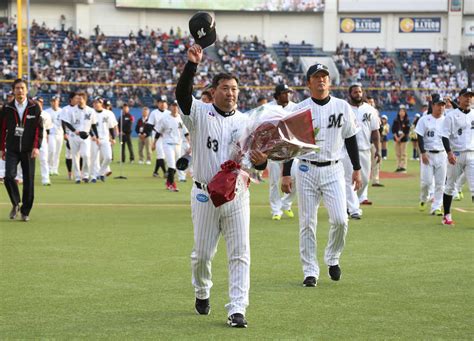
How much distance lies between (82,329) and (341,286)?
3.21 m

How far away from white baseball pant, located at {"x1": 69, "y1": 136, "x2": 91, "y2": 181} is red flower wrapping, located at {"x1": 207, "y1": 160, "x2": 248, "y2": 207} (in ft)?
53.8

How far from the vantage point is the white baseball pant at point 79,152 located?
75.9ft

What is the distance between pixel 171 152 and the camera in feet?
71.5

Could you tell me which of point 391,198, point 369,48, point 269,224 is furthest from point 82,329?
point 369,48

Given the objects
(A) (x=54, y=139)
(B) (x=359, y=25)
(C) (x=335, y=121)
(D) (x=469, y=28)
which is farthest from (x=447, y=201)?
(D) (x=469, y=28)

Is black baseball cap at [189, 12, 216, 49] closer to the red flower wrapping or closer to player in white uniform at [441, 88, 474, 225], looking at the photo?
the red flower wrapping

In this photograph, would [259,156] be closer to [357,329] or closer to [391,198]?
[357,329]

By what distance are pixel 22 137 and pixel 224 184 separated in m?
8.12

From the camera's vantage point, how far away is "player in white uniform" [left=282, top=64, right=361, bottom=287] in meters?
9.43

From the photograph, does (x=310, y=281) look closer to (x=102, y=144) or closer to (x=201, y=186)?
(x=201, y=186)

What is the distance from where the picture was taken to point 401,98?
5409 centimetres

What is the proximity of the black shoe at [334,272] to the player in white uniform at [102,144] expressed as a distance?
15.3 metres

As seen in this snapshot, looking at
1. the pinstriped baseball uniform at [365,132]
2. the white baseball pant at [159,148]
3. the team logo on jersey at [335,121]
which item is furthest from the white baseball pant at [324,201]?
the white baseball pant at [159,148]

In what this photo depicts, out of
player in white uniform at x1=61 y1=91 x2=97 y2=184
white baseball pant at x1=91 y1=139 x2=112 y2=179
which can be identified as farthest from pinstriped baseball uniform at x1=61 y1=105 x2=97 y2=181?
white baseball pant at x1=91 y1=139 x2=112 y2=179
